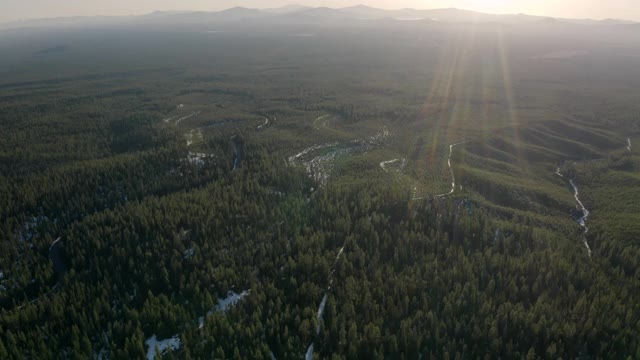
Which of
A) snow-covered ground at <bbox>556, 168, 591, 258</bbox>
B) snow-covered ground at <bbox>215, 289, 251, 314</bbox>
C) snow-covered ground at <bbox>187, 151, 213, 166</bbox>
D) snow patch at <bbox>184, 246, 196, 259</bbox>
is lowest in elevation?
snow-covered ground at <bbox>556, 168, 591, 258</bbox>

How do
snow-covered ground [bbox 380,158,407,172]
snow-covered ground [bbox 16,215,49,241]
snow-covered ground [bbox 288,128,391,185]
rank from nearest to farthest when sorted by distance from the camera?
snow-covered ground [bbox 16,215,49,241] < snow-covered ground [bbox 288,128,391,185] < snow-covered ground [bbox 380,158,407,172]

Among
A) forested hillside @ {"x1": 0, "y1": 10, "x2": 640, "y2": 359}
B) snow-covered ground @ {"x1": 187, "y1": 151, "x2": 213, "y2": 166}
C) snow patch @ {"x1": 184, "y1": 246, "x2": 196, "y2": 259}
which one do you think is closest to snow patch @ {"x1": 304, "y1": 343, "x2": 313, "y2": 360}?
forested hillside @ {"x1": 0, "y1": 10, "x2": 640, "y2": 359}

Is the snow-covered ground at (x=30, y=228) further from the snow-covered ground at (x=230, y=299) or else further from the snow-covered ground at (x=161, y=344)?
the snow-covered ground at (x=230, y=299)

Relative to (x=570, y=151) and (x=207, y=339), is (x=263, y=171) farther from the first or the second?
(x=570, y=151)

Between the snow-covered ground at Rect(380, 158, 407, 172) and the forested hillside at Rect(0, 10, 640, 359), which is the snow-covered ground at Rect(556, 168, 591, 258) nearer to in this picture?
the forested hillside at Rect(0, 10, 640, 359)

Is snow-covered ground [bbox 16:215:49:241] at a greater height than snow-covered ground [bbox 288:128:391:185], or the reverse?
snow-covered ground [bbox 288:128:391:185]

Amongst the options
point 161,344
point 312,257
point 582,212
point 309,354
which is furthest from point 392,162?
point 161,344

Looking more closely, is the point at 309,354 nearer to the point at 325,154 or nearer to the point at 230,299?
the point at 230,299

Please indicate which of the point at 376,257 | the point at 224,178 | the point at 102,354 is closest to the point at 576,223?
the point at 376,257
